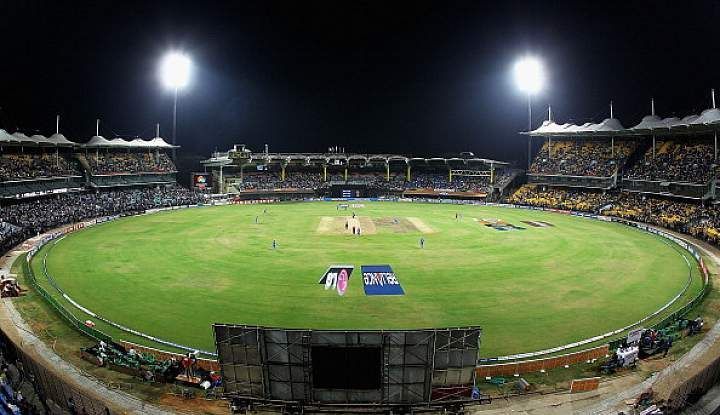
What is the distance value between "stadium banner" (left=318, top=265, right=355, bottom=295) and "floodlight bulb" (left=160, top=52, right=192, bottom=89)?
6290 cm

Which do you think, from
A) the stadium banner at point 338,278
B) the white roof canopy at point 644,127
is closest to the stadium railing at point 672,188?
the white roof canopy at point 644,127

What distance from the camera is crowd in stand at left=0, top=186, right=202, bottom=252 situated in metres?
51.0

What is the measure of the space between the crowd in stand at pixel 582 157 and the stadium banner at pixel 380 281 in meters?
56.4

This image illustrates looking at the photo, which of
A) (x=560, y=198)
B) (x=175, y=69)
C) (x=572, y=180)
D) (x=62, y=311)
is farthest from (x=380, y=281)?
(x=175, y=69)

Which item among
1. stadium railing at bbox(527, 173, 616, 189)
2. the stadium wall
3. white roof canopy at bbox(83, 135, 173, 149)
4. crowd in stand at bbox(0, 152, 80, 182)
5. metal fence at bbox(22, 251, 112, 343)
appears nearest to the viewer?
the stadium wall

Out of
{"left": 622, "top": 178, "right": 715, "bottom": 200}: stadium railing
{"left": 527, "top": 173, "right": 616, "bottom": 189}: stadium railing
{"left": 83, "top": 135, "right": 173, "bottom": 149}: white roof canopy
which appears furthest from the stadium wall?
{"left": 83, "top": 135, "right": 173, "bottom": 149}: white roof canopy

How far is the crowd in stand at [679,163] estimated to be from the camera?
6016cm

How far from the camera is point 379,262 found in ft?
126

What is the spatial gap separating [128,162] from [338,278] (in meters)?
69.4

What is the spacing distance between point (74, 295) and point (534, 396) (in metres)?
27.4

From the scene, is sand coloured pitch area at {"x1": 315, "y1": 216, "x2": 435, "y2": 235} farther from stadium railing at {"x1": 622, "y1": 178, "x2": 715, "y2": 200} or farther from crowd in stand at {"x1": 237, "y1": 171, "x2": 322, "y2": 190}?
crowd in stand at {"x1": 237, "y1": 171, "x2": 322, "y2": 190}

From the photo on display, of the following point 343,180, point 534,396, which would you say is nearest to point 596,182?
point 343,180

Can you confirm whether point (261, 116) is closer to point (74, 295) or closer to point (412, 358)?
point (74, 295)

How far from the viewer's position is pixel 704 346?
71.8ft
